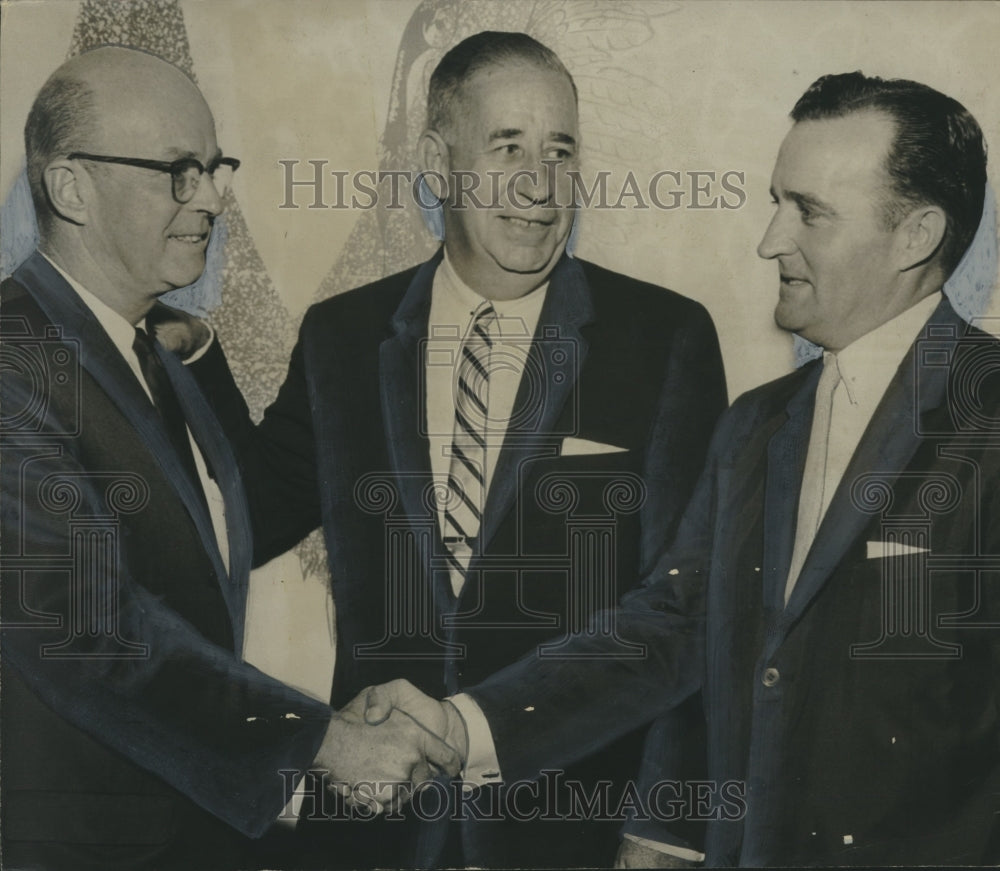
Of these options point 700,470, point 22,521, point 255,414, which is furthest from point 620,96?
point 22,521

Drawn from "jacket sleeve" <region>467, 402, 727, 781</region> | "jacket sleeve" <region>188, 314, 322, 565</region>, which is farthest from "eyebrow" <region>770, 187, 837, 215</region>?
"jacket sleeve" <region>188, 314, 322, 565</region>

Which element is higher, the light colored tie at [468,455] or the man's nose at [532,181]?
the man's nose at [532,181]

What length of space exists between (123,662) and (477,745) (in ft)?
4.07

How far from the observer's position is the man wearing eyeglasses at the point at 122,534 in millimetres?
4953

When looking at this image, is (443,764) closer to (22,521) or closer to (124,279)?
(22,521)

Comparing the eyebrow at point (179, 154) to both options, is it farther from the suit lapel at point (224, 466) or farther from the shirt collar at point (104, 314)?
the suit lapel at point (224, 466)

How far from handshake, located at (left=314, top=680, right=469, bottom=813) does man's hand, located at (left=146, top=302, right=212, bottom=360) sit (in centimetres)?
137

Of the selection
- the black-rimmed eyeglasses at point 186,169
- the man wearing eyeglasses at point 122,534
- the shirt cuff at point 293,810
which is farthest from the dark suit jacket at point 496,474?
the black-rimmed eyeglasses at point 186,169

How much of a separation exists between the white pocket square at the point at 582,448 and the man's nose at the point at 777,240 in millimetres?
867

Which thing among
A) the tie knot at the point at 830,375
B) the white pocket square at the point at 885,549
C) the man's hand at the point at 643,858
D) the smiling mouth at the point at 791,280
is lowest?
the man's hand at the point at 643,858

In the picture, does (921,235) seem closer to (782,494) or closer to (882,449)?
(882,449)

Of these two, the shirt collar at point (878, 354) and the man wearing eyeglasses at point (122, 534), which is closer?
the man wearing eyeglasses at point (122, 534)

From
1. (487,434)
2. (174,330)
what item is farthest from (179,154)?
(487,434)

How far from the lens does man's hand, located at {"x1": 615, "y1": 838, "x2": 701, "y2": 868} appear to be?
508cm
